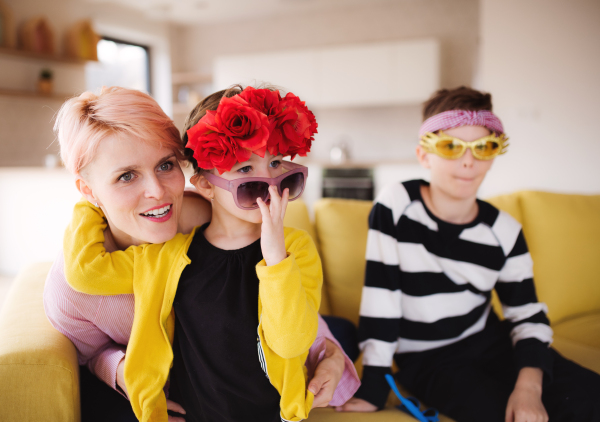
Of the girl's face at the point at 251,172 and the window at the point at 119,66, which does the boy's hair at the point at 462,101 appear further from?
the window at the point at 119,66

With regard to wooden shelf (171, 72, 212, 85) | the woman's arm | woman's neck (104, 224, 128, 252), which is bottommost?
A: the woman's arm

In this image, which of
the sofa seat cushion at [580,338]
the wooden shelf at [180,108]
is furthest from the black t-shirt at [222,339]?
the wooden shelf at [180,108]

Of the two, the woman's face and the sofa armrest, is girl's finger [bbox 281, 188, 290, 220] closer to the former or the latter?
the woman's face

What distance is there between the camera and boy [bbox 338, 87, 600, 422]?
1.38m

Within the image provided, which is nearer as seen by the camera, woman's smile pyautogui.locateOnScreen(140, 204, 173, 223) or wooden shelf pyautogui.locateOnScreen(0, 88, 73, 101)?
woman's smile pyautogui.locateOnScreen(140, 204, 173, 223)

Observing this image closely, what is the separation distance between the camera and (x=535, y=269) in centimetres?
201

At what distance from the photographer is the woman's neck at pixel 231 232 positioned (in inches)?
43.9

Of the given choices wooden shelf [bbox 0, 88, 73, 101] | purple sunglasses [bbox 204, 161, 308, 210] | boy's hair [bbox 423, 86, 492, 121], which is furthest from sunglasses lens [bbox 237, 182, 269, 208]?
wooden shelf [bbox 0, 88, 73, 101]

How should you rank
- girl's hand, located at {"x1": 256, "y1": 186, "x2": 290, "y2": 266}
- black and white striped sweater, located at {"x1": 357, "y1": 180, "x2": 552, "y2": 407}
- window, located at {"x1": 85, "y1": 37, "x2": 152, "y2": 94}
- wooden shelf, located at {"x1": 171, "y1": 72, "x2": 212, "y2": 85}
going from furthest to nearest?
wooden shelf, located at {"x1": 171, "y1": 72, "x2": 212, "y2": 85} < window, located at {"x1": 85, "y1": 37, "x2": 152, "y2": 94} < black and white striped sweater, located at {"x1": 357, "y1": 180, "x2": 552, "y2": 407} < girl's hand, located at {"x1": 256, "y1": 186, "x2": 290, "y2": 266}

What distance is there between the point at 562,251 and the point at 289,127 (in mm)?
1720

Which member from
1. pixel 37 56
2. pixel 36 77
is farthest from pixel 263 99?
pixel 36 77

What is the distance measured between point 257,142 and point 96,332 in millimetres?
751

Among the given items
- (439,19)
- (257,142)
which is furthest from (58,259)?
(439,19)

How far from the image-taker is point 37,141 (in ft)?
17.9
